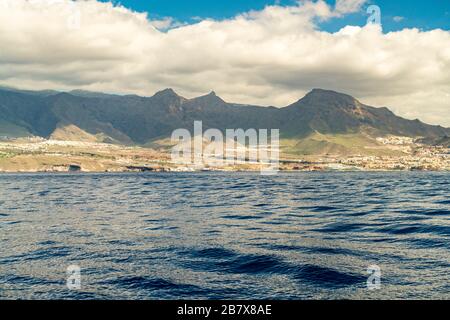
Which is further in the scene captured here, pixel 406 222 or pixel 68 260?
pixel 406 222

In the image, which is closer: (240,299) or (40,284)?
(240,299)

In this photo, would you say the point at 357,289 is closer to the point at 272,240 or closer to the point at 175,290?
the point at 175,290

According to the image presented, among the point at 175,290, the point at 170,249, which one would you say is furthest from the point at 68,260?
the point at 175,290

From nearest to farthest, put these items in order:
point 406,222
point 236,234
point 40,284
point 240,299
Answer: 1. point 240,299
2. point 40,284
3. point 236,234
4. point 406,222

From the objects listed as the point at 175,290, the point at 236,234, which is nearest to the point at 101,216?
the point at 236,234

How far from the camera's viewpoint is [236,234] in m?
46.5

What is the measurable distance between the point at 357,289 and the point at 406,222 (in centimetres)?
3170

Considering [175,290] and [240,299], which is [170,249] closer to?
[175,290]

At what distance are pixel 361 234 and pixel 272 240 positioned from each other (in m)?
10.3
